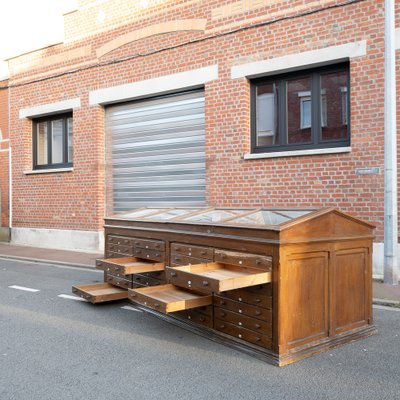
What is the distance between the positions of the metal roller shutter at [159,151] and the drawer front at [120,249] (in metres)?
4.18

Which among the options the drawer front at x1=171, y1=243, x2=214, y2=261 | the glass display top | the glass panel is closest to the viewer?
the glass display top

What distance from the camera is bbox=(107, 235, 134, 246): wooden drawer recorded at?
6.97 metres

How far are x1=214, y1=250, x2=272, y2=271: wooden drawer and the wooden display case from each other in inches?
0.4

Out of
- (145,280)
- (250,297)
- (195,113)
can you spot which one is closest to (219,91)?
(195,113)

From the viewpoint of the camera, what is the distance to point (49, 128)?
15.0m

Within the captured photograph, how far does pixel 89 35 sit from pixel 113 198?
4.74 meters

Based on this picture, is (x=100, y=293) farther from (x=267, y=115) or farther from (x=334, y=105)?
(x=334, y=105)

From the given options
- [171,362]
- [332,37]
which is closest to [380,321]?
[171,362]

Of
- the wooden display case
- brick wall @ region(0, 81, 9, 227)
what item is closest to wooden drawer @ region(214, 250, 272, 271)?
the wooden display case

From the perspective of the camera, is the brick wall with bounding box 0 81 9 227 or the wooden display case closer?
the wooden display case

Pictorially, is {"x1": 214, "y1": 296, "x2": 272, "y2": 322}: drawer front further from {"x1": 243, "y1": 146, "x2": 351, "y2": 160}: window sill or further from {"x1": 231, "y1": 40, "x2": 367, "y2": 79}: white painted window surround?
{"x1": 231, "y1": 40, "x2": 367, "y2": 79}: white painted window surround

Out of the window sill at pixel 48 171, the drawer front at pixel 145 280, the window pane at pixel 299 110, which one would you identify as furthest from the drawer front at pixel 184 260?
the window sill at pixel 48 171

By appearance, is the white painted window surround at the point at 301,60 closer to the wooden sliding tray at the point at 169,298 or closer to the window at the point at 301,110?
the window at the point at 301,110

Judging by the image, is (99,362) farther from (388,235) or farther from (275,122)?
(275,122)
